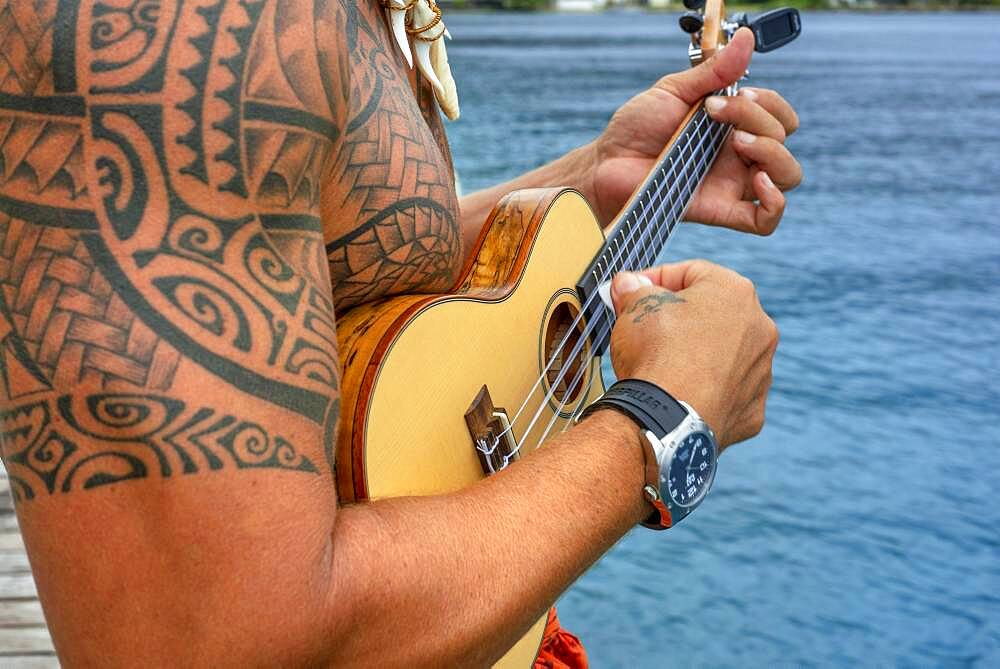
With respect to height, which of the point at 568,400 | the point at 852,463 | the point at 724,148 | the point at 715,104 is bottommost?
the point at 852,463

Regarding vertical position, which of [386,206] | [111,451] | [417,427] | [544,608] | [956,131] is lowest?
[956,131]

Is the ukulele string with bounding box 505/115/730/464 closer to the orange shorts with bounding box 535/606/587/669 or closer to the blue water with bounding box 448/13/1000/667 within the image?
the orange shorts with bounding box 535/606/587/669

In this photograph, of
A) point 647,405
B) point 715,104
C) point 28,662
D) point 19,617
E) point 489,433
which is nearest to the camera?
point 647,405

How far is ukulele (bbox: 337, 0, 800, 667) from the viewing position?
4.24 feet

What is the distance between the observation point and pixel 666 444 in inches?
53.2

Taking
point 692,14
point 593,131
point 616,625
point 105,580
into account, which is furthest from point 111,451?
point 593,131

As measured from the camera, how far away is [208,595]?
0.94 m

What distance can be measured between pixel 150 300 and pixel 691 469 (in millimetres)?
761

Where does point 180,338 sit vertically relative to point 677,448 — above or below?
above

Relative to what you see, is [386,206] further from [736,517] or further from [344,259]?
[736,517]

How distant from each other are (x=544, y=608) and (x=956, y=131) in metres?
22.8

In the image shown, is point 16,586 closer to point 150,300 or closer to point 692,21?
point 692,21

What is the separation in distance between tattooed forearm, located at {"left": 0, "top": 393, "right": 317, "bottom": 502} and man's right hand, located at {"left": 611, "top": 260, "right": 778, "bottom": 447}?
66 centimetres

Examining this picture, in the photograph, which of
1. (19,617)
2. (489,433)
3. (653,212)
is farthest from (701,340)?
(19,617)
